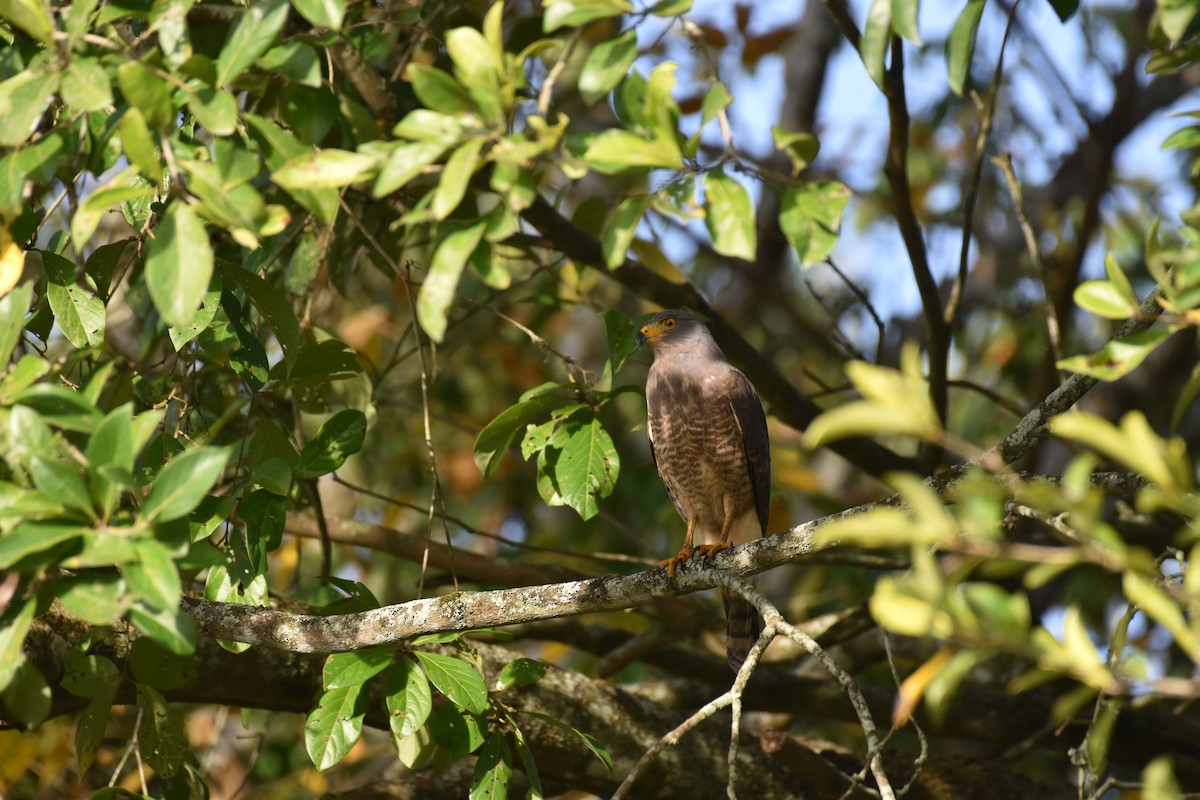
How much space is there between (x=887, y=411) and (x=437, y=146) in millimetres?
928

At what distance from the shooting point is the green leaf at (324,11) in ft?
7.24

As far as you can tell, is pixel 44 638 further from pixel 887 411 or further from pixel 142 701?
pixel 887 411

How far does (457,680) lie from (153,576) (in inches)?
48.0

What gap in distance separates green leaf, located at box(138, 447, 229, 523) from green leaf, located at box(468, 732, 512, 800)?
55.3 inches

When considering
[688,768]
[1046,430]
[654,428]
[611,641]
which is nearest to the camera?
[1046,430]

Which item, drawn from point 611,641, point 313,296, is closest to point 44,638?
point 313,296

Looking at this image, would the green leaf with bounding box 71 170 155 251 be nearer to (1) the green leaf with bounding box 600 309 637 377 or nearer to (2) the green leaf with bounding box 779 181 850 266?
(2) the green leaf with bounding box 779 181 850 266

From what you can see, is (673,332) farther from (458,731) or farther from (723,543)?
(458,731)

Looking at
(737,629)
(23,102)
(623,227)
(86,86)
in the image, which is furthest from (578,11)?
(737,629)

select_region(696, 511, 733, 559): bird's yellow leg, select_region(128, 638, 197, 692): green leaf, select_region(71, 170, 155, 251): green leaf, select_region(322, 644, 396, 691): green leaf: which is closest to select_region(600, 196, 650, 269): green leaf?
select_region(71, 170, 155, 251): green leaf

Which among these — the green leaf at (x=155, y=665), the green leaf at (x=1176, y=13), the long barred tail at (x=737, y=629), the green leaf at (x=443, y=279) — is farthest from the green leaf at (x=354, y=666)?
the green leaf at (x=1176, y=13)

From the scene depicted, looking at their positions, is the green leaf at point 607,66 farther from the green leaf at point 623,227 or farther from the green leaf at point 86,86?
the green leaf at point 86,86

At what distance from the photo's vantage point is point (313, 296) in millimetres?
4430

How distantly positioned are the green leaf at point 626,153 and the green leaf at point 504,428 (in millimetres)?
1363
